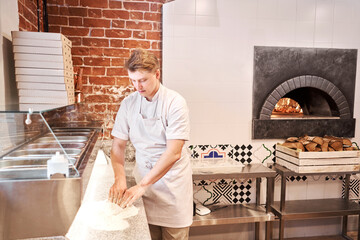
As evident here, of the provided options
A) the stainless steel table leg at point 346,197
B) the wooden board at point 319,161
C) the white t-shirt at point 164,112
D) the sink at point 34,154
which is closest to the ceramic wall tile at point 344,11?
the wooden board at point 319,161

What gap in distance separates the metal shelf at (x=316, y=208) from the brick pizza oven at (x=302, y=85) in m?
0.74

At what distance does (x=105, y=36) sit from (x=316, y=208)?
2.73 meters

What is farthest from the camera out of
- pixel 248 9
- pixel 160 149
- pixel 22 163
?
pixel 248 9

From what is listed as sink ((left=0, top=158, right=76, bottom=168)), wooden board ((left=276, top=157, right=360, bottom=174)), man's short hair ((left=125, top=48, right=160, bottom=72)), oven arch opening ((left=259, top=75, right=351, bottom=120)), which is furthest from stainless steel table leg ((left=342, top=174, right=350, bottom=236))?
sink ((left=0, top=158, right=76, bottom=168))

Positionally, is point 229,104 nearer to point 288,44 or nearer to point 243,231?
point 288,44

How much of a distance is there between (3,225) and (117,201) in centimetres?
64

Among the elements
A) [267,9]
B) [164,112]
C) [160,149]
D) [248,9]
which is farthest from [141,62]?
[267,9]

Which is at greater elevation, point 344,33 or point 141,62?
point 344,33

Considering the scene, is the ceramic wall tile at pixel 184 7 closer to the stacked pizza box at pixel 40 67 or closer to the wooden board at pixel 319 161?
the stacked pizza box at pixel 40 67

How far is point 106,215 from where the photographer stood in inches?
54.3

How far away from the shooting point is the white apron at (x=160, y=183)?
1.82 metres

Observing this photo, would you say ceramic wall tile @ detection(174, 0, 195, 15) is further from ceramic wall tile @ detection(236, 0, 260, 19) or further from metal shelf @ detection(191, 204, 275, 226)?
metal shelf @ detection(191, 204, 275, 226)

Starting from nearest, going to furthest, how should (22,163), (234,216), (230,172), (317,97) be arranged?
(22,163) < (230,172) < (234,216) < (317,97)

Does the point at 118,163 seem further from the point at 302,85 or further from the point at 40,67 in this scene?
the point at 302,85
